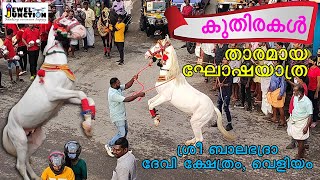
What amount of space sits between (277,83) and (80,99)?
17.6 feet

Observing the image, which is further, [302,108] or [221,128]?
[221,128]

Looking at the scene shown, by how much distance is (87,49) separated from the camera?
1680 centimetres

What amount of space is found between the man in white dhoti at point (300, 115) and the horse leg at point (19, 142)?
454 cm

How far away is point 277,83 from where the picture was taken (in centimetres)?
1073

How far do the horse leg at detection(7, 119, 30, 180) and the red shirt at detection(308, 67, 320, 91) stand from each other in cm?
598

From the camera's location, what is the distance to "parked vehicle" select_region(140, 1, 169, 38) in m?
18.5

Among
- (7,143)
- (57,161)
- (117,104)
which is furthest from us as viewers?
(117,104)

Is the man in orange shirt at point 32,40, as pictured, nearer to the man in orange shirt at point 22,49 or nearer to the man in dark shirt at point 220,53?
the man in orange shirt at point 22,49

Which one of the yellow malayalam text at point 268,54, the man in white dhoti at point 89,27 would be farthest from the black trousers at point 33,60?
the yellow malayalam text at point 268,54

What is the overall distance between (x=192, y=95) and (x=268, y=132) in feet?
7.14

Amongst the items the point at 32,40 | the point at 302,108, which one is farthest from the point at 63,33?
the point at 32,40

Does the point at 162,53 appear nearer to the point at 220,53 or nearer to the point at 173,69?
the point at 173,69

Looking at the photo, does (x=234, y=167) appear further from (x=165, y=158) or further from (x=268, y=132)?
(x=268, y=132)

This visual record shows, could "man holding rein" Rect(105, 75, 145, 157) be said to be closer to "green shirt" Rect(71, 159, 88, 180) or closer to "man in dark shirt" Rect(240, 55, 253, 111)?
"green shirt" Rect(71, 159, 88, 180)
